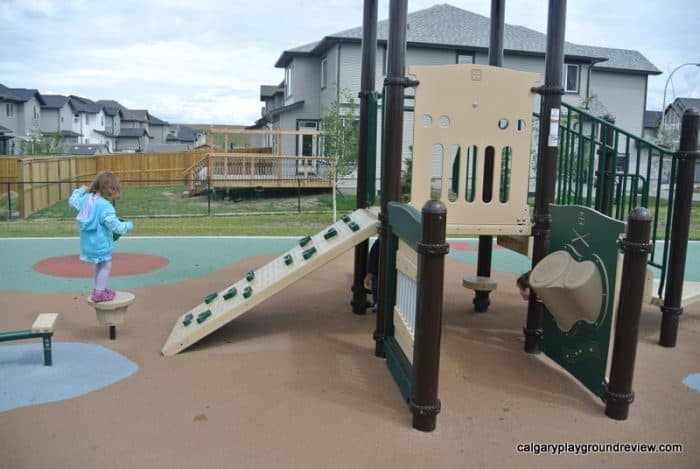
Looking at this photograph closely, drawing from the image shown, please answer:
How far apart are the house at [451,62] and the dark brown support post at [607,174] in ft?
62.0

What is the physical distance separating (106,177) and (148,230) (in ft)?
28.5

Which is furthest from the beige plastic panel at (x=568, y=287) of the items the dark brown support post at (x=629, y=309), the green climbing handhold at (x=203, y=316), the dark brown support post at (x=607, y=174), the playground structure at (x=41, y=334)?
the playground structure at (x=41, y=334)

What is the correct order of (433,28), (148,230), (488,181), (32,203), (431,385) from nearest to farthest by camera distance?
(431,385), (488,181), (148,230), (32,203), (433,28)

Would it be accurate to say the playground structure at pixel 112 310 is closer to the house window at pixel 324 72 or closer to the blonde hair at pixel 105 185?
the blonde hair at pixel 105 185

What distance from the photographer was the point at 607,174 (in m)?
6.28

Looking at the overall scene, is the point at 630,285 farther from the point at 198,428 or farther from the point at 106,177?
the point at 106,177

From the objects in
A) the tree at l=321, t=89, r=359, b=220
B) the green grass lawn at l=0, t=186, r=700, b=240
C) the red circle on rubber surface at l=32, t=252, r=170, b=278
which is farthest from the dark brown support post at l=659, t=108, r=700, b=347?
the tree at l=321, t=89, r=359, b=220

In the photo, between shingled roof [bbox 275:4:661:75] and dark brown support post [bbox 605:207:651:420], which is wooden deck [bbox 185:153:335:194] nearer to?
shingled roof [bbox 275:4:661:75]

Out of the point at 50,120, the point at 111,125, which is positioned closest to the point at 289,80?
the point at 50,120

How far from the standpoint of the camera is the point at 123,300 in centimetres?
582

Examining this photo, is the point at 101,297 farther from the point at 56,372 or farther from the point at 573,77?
the point at 573,77

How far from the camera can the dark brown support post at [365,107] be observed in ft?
21.9

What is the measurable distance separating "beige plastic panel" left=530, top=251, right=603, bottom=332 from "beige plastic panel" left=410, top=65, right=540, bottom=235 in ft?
2.01

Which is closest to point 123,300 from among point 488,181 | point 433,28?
point 488,181
